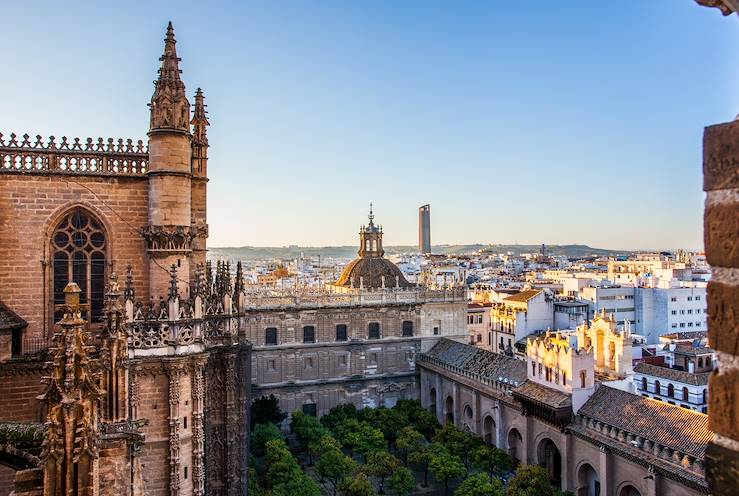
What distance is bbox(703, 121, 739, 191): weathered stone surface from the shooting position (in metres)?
2.62

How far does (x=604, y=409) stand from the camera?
2578cm

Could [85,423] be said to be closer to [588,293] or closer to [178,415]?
[178,415]

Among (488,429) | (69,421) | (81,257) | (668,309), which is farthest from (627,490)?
(668,309)

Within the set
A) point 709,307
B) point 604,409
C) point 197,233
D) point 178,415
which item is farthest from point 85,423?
point 604,409

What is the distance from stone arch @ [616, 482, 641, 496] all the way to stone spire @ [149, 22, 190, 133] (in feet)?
68.2

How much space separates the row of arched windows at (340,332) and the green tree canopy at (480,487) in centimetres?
1920

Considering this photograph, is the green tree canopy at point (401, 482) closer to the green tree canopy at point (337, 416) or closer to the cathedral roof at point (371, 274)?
the green tree canopy at point (337, 416)

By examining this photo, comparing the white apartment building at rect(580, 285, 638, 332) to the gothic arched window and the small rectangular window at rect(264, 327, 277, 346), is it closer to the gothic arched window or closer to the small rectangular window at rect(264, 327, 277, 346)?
the small rectangular window at rect(264, 327, 277, 346)

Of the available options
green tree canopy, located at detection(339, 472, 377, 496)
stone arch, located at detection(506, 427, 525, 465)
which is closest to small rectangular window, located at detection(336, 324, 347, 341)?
stone arch, located at detection(506, 427, 525, 465)

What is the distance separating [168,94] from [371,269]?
33.1 meters

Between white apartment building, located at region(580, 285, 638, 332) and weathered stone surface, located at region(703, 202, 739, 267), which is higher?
weathered stone surface, located at region(703, 202, 739, 267)

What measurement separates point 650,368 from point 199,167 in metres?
31.8

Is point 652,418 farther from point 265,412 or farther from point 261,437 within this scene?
point 265,412

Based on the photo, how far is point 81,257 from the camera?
1515 centimetres
